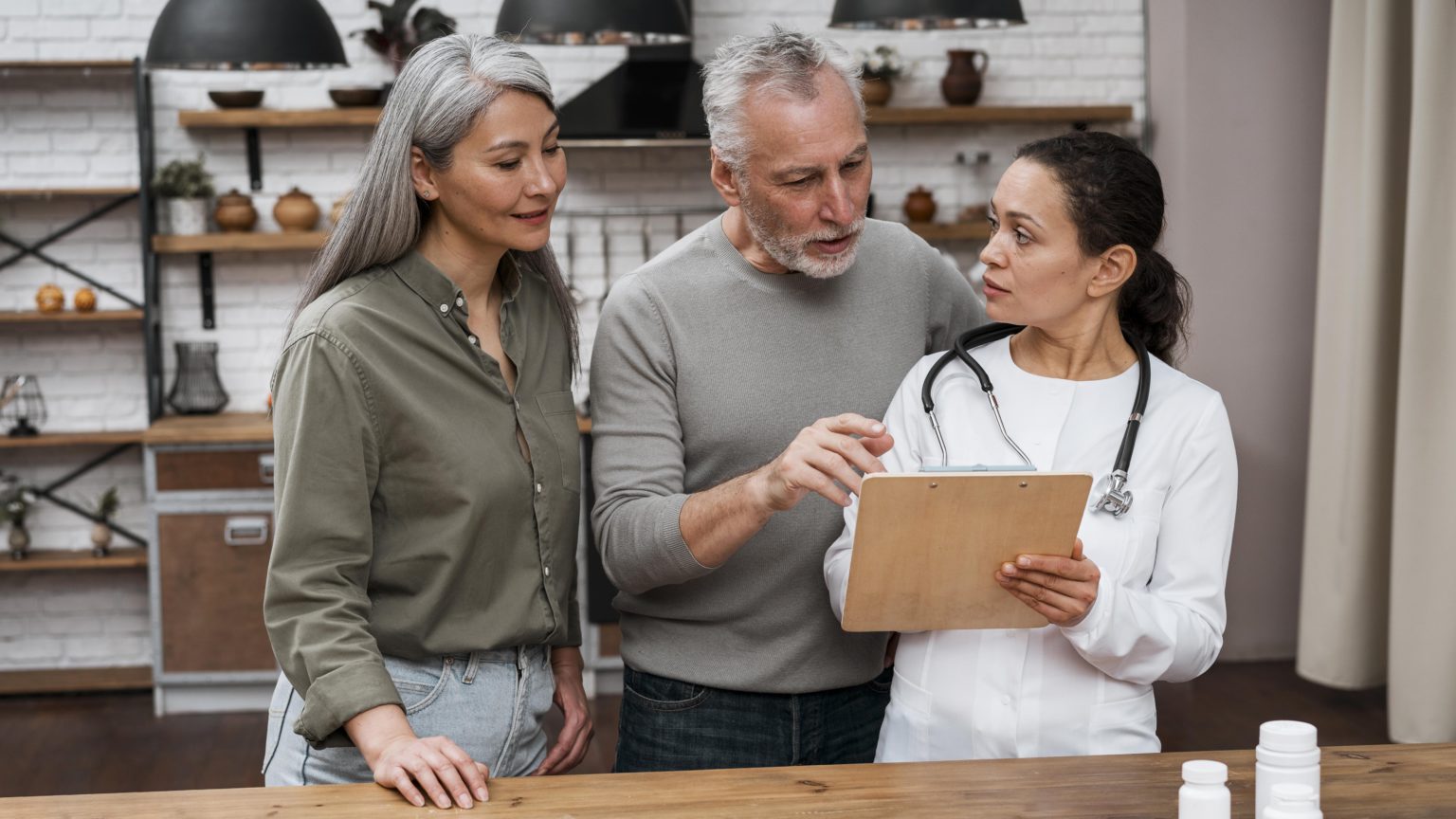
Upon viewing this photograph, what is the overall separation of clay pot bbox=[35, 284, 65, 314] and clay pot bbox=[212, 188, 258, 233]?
631mm

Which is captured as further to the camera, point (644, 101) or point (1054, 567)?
point (644, 101)

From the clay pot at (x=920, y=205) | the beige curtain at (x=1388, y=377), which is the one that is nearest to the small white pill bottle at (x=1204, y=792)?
the beige curtain at (x=1388, y=377)

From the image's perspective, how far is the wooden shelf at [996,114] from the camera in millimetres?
5430

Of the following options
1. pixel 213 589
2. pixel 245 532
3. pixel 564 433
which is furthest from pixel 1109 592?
pixel 213 589

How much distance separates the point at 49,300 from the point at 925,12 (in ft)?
11.9

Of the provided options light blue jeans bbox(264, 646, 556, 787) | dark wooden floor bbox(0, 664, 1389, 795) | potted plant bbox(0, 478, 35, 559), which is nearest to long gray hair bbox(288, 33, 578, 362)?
light blue jeans bbox(264, 646, 556, 787)

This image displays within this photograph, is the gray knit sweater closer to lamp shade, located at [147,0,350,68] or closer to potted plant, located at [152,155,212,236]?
lamp shade, located at [147,0,350,68]

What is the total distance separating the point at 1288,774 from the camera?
1283 millimetres

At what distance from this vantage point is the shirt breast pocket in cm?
187

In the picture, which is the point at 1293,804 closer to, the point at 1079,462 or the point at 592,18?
the point at 1079,462

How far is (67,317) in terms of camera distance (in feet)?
16.9

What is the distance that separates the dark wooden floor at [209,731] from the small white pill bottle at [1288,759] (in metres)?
3.07

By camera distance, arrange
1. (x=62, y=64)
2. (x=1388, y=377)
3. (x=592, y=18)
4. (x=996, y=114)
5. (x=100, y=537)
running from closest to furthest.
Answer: (x=592, y=18) < (x=1388, y=377) < (x=62, y=64) < (x=100, y=537) < (x=996, y=114)

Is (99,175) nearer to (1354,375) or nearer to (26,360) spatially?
(26,360)
